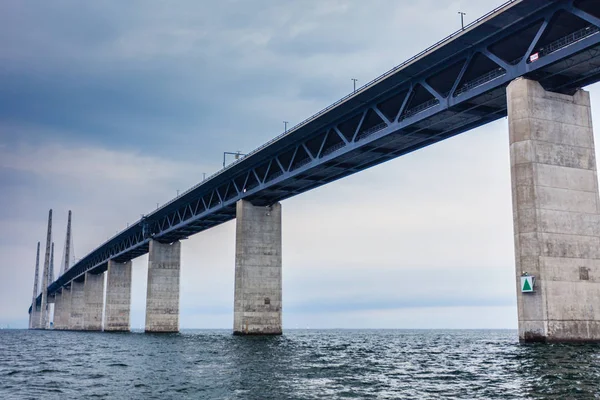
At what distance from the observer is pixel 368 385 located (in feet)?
64.2

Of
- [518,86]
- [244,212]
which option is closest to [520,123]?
[518,86]

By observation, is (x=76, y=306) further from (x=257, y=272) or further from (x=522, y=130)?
(x=522, y=130)

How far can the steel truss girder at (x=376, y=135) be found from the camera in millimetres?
33344

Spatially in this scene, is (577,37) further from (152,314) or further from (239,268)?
(152,314)

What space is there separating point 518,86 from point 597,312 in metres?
12.3

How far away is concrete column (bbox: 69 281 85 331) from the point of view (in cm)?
14750

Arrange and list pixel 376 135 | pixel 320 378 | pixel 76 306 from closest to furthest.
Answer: pixel 320 378 < pixel 376 135 < pixel 76 306

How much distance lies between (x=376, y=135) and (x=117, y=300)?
7782cm

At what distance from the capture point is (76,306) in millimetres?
154875

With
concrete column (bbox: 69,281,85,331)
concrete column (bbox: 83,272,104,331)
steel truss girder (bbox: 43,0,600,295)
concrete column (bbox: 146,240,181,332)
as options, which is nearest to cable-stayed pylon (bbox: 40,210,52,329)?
concrete column (bbox: 69,281,85,331)

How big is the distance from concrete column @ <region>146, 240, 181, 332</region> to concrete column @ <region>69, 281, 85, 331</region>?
63.8 m

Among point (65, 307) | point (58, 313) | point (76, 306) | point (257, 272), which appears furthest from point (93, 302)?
point (257, 272)

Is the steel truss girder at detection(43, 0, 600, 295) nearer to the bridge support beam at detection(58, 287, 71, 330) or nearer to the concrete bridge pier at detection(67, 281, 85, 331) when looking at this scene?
the concrete bridge pier at detection(67, 281, 85, 331)

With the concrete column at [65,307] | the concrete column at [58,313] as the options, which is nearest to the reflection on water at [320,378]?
the concrete column at [65,307]
